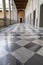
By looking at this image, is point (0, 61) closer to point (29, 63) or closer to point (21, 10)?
point (29, 63)

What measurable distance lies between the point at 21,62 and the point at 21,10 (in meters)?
32.0

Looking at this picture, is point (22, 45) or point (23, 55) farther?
point (22, 45)

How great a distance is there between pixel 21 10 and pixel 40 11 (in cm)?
2529

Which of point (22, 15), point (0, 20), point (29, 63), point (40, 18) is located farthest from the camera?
point (22, 15)

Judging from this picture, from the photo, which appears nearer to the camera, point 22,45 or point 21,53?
point 21,53

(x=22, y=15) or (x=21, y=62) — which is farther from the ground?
(x=22, y=15)

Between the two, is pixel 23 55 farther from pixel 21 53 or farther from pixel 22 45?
pixel 22 45

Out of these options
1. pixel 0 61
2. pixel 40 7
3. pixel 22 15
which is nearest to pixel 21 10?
pixel 22 15

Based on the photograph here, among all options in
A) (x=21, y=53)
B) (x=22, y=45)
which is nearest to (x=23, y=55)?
(x=21, y=53)

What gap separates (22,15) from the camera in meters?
31.4

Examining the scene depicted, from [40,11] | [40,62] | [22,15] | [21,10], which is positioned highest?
[21,10]

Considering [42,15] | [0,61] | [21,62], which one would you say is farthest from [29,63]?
[42,15]

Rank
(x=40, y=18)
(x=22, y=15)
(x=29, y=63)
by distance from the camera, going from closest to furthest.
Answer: (x=29, y=63) → (x=40, y=18) → (x=22, y=15)

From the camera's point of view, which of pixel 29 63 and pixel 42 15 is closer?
pixel 29 63
